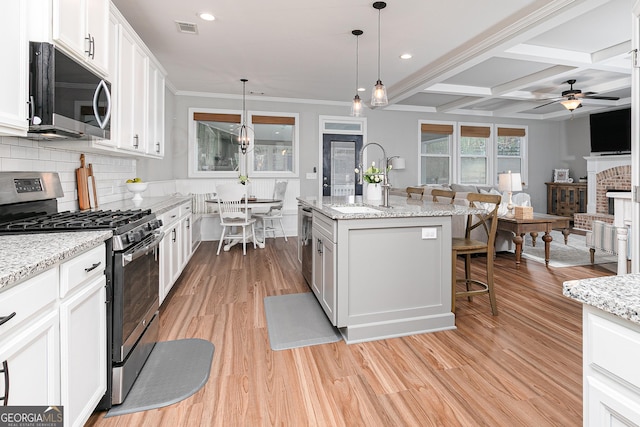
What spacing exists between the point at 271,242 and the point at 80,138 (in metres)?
4.04

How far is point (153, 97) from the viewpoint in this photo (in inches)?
145

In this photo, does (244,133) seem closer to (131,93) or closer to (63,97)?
(131,93)

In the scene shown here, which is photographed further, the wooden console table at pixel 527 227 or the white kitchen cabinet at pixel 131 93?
the wooden console table at pixel 527 227

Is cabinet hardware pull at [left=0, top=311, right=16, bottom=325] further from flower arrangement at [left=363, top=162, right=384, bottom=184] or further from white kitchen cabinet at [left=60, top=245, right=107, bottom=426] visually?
flower arrangement at [left=363, top=162, right=384, bottom=184]

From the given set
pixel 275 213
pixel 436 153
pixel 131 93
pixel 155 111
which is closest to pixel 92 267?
pixel 131 93

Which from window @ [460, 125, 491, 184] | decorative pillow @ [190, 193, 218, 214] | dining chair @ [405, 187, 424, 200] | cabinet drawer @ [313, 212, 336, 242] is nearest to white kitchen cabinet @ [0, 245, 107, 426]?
cabinet drawer @ [313, 212, 336, 242]

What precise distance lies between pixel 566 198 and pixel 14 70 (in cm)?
1005

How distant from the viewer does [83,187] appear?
267 centimetres

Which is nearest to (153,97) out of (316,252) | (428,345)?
(316,252)

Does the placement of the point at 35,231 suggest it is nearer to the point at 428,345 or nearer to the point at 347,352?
the point at 347,352

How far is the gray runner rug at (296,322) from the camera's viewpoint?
2479mm

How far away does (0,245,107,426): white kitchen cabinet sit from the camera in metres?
1.01

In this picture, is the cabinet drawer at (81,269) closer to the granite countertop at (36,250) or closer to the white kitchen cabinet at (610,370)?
the granite countertop at (36,250)

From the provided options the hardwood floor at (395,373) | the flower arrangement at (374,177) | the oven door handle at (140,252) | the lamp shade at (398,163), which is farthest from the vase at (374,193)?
the lamp shade at (398,163)
